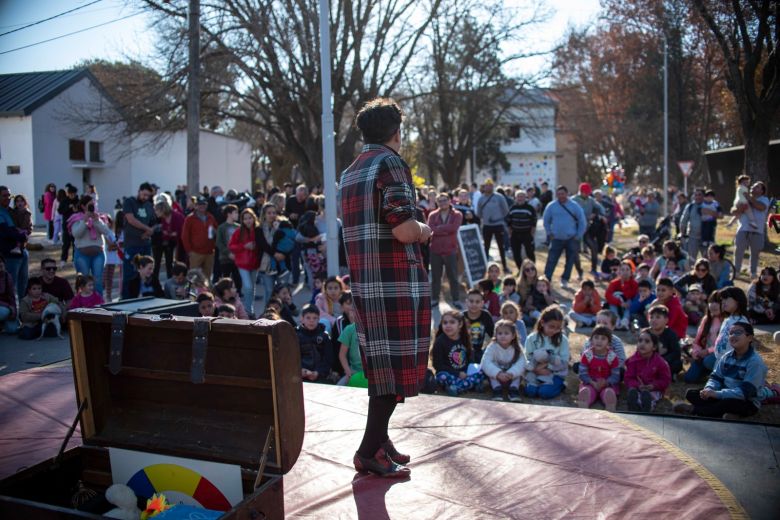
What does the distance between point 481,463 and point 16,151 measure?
7.22m

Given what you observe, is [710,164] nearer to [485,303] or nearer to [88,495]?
[485,303]

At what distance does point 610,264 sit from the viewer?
12.1 meters

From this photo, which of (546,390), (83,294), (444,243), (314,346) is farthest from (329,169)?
(546,390)

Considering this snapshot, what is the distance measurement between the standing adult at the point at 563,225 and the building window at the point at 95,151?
551 inches

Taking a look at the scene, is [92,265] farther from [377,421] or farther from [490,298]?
[377,421]

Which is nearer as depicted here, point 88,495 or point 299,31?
point 88,495

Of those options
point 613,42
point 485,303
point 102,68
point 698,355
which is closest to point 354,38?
point 102,68

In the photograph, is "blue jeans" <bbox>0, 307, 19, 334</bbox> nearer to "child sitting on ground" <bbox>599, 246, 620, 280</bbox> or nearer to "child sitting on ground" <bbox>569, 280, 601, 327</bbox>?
"child sitting on ground" <bbox>569, 280, 601, 327</bbox>

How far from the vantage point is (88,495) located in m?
3.37

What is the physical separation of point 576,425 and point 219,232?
24.3 ft

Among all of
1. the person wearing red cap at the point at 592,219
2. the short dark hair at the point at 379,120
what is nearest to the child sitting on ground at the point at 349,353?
the short dark hair at the point at 379,120

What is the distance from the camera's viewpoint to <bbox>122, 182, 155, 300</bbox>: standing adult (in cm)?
1045

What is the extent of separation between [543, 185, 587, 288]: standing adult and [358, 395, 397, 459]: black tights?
8519 millimetres

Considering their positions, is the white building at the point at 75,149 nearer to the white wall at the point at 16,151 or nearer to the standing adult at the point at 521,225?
the white wall at the point at 16,151
